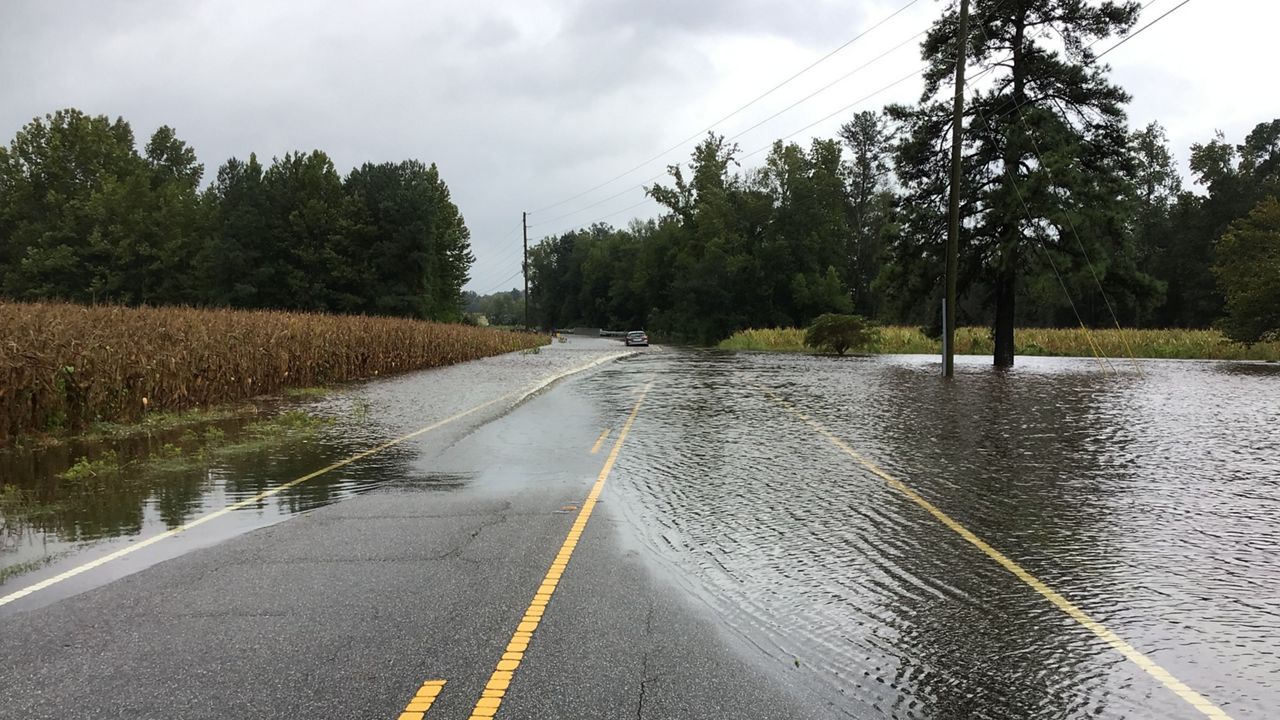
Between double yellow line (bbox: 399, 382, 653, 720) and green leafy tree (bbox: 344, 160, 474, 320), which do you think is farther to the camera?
green leafy tree (bbox: 344, 160, 474, 320)

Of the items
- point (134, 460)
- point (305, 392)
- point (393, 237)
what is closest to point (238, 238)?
point (393, 237)

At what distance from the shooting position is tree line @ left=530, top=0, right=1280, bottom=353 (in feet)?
101

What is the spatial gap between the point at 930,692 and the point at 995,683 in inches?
13.9

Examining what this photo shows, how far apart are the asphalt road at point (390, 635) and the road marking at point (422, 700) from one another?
1 centimetres

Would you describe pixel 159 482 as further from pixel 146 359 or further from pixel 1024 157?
pixel 1024 157

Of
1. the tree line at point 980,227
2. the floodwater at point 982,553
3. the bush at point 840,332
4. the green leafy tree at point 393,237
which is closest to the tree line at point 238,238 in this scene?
the green leafy tree at point 393,237

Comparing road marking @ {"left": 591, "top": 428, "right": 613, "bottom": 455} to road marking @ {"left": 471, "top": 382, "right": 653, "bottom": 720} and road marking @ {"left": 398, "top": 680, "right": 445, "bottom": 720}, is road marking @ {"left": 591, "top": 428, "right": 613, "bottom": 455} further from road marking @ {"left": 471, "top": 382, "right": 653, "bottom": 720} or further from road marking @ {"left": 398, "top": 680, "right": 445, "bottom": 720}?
road marking @ {"left": 398, "top": 680, "right": 445, "bottom": 720}

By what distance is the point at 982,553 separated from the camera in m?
5.82

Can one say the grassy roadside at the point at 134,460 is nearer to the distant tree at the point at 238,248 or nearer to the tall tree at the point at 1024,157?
the tall tree at the point at 1024,157

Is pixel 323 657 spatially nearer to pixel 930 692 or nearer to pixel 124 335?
pixel 930 692

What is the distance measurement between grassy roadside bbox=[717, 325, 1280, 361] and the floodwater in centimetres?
3117

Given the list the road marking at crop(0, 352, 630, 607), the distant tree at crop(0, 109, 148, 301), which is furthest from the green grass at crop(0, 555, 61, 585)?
the distant tree at crop(0, 109, 148, 301)

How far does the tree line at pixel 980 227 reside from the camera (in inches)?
1208

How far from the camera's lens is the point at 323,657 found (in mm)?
4004
